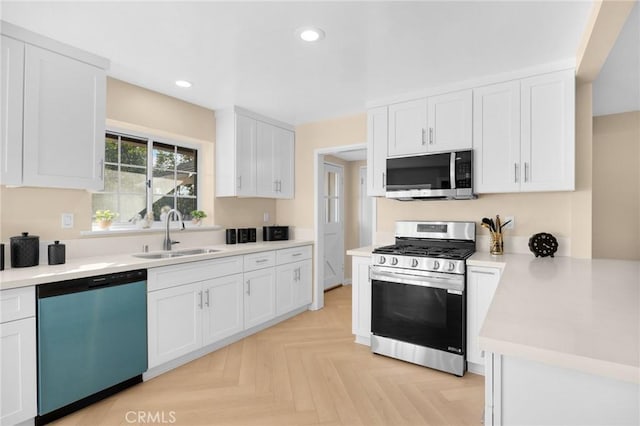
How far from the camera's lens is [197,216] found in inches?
138

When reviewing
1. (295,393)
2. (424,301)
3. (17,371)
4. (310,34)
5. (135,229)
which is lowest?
(295,393)

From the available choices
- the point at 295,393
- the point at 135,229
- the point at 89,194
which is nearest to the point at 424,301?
the point at 295,393

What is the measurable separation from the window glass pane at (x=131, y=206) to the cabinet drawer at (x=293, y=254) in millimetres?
1429

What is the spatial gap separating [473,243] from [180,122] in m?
3.07

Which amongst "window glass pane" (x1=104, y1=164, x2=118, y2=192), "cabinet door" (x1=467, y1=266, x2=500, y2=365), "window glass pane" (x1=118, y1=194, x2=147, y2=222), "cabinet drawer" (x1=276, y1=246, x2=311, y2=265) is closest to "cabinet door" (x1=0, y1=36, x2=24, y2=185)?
"window glass pane" (x1=104, y1=164, x2=118, y2=192)

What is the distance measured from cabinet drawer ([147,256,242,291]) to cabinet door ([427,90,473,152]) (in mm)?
2109

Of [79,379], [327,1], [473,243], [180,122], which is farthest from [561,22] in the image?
[79,379]

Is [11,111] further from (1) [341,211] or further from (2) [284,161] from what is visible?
(1) [341,211]

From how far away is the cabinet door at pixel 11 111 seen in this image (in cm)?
197

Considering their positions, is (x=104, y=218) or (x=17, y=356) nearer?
(x=17, y=356)

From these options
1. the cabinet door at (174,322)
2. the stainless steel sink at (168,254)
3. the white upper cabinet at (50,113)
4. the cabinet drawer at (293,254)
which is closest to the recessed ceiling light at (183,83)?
the white upper cabinet at (50,113)

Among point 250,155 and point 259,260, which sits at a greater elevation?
point 250,155

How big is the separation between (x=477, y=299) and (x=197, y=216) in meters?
2.74

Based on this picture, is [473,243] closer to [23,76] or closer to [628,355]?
[628,355]
